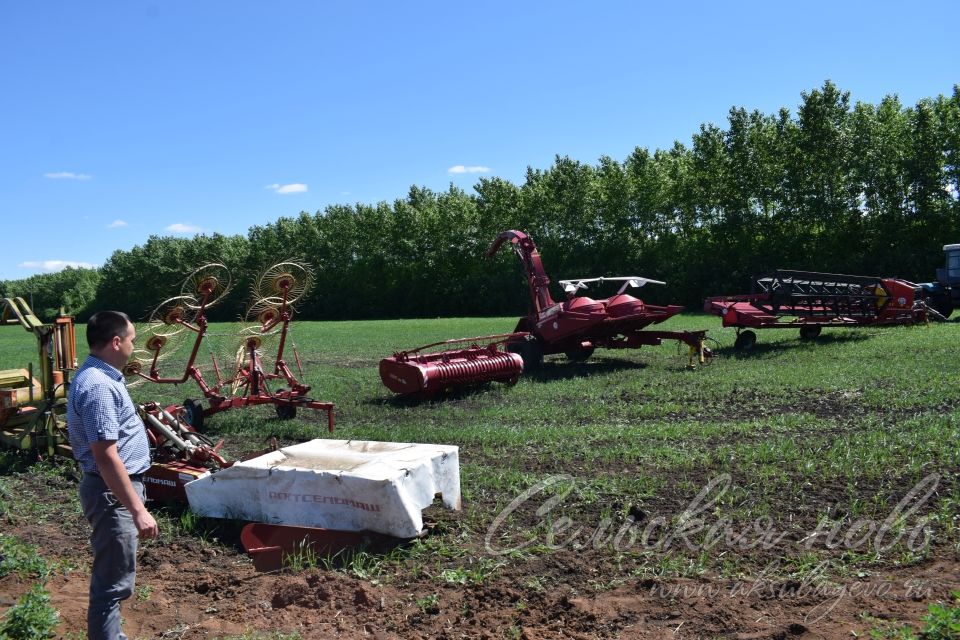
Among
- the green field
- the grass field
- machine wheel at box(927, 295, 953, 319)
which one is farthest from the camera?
machine wheel at box(927, 295, 953, 319)

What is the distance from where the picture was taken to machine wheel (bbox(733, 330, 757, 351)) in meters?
17.9

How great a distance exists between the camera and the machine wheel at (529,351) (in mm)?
15906

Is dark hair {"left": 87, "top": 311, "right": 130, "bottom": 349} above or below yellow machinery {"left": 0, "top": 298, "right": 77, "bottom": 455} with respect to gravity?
above

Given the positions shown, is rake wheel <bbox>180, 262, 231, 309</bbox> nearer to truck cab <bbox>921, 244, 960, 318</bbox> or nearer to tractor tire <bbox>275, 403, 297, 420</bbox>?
tractor tire <bbox>275, 403, 297, 420</bbox>

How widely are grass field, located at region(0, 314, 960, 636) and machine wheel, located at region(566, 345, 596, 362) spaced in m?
0.95

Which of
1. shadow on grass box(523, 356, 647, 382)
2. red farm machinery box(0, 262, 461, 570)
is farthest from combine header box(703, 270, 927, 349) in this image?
red farm machinery box(0, 262, 461, 570)

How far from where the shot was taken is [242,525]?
6496 millimetres

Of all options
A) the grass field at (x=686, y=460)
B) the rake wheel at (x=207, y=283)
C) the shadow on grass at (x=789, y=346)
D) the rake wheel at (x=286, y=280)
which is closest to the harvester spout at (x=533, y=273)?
the grass field at (x=686, y=460)

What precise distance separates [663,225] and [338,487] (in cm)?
4234

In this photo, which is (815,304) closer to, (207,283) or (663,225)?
(207,283)

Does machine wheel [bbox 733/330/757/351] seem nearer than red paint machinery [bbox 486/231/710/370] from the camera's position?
No

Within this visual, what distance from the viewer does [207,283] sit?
993 cm

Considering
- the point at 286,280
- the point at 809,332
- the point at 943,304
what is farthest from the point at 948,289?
the point at 286,280

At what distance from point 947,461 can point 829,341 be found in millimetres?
12197
